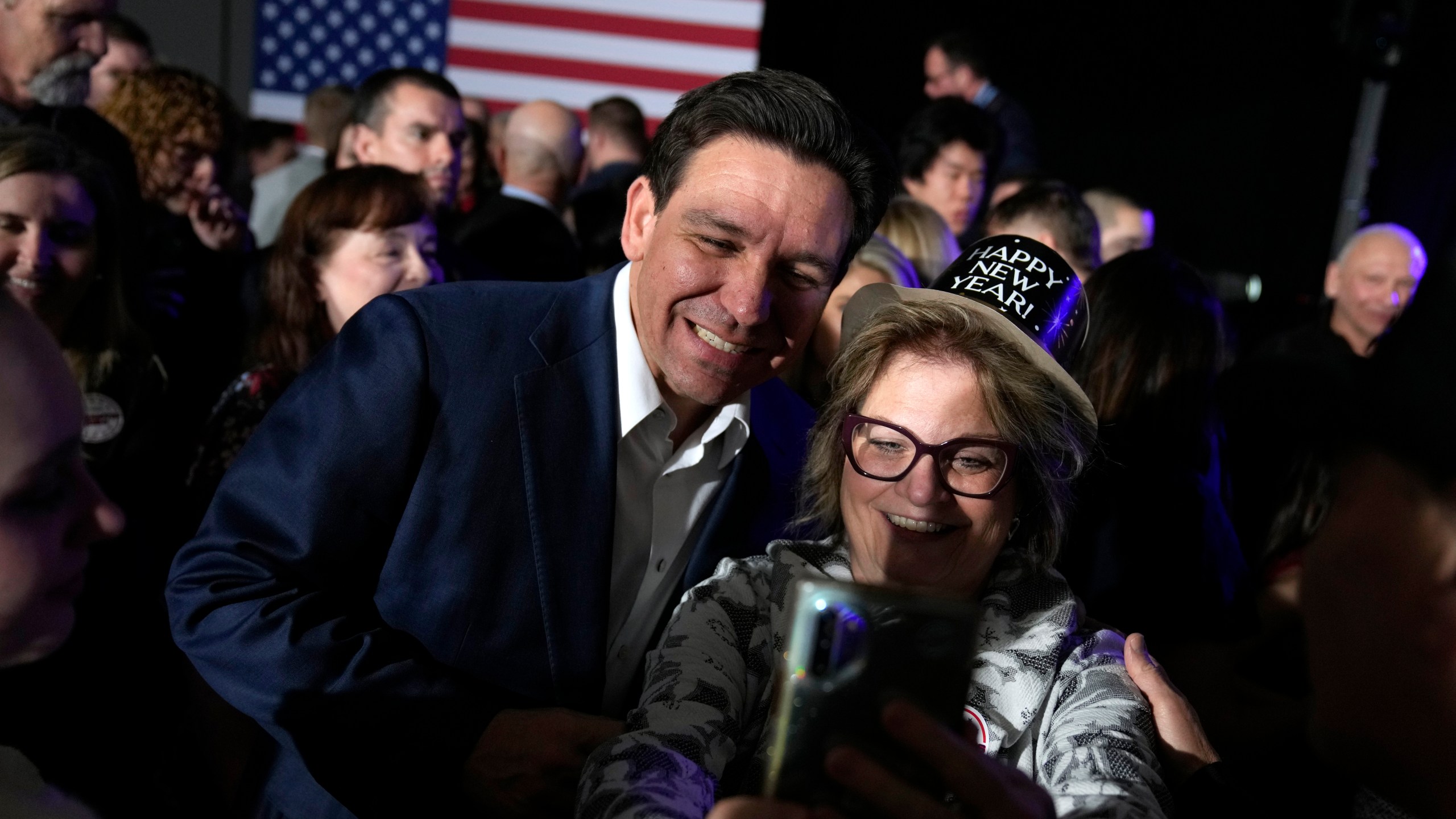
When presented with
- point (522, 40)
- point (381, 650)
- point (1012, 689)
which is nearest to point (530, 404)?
point (381, 650)

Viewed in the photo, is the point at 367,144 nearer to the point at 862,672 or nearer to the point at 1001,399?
the point at 1001,399

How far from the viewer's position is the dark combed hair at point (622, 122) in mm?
6176

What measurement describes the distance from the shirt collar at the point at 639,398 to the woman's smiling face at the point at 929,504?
278mm

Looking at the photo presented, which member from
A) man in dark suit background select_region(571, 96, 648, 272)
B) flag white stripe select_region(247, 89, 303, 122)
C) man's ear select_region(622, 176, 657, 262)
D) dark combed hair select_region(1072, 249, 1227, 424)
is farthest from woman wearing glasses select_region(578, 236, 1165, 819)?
flag white stripe select_region(247, 89, 303, 122)

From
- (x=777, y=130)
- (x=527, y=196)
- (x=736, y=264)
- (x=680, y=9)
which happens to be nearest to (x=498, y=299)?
(x=736, y=264)

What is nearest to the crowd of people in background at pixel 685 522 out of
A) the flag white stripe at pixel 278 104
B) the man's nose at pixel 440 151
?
the man's nose at pixel 440 151

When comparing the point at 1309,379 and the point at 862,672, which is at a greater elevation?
the point at 1309,379

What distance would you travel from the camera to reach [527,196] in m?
5.14

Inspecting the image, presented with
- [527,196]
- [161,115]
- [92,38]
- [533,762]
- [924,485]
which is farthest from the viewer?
[527,196]

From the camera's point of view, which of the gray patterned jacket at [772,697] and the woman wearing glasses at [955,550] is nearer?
the gray patterned jacket at [772,697]

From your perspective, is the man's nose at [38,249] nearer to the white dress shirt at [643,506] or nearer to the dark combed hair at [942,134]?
the white dress shirt at [643,506]

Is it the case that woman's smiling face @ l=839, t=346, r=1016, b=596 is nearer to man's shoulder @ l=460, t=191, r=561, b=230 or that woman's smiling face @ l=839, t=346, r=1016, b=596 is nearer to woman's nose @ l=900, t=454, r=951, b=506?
woman's nose @ l=900, t=454, r=951, b=506

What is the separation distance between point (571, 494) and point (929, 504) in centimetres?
52

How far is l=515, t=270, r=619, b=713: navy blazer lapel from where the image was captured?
1.76 meters
